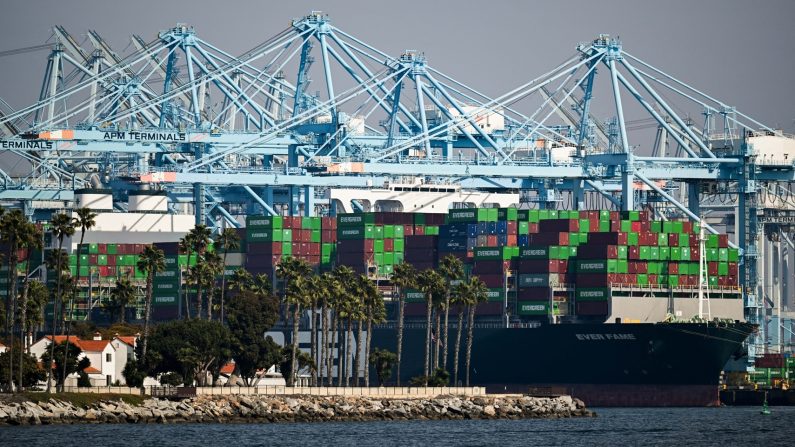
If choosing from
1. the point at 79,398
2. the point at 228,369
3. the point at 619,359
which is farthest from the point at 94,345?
the point at 619,359

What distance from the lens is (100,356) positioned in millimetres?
103312

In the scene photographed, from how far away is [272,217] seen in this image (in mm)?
131625

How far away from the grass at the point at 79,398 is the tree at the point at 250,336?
14165mm

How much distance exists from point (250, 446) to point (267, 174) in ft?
223

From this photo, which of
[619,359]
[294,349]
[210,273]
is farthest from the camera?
[619,359]

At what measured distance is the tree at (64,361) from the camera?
318 feet

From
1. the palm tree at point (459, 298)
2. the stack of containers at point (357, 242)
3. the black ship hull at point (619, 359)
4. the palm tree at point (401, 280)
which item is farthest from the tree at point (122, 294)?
the black ship hull at point (619, 359)

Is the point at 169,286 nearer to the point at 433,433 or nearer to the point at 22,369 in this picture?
the point at 22,369

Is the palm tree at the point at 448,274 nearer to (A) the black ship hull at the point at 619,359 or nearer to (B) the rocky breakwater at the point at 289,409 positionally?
(A) the black ship hull at the point at 619,359

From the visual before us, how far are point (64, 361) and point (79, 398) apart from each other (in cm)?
610

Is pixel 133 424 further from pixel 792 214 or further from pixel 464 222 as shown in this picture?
pixel 792 214

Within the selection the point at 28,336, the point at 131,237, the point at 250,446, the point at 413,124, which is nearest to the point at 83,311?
the point at 131,237

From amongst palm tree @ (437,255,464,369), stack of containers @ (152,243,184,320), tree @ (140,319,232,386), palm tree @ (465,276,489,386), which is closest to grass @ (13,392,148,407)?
tree @ (140,319,232,386)

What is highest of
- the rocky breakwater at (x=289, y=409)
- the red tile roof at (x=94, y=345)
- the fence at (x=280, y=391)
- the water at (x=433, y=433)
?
the red tile roof at (x=94, y=345)
